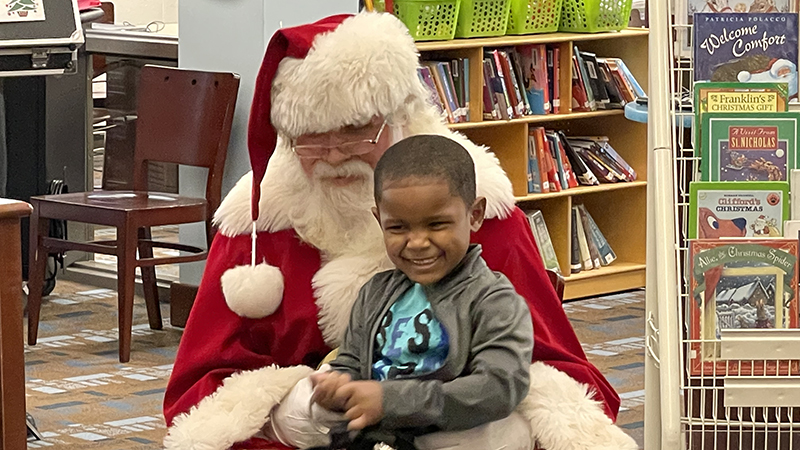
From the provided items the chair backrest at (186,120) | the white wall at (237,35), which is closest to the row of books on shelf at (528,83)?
the white wall at (237,35)

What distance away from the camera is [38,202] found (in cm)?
470

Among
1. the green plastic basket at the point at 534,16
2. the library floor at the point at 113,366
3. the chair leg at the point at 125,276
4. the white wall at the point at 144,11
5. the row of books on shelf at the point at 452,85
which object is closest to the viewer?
the library floor at the point at 113,366

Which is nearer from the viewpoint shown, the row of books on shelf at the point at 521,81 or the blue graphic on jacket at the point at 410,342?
the blue graphic on jacket at the point at 410,342

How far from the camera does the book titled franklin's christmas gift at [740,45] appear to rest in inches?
80.1

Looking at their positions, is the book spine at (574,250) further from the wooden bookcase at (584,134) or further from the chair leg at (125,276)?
the chair leg at (125,276)

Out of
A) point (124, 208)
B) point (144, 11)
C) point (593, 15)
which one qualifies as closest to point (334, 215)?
point (124, 208)

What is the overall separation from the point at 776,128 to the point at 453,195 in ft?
1.60

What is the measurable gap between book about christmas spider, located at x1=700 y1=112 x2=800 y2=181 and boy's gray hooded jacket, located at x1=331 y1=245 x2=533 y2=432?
1.21 feet

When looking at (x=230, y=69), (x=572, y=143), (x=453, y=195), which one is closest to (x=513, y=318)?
(x=453, y=195)

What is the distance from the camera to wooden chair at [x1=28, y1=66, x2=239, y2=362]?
450cm

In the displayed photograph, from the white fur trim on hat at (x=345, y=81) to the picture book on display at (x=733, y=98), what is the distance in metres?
0.49

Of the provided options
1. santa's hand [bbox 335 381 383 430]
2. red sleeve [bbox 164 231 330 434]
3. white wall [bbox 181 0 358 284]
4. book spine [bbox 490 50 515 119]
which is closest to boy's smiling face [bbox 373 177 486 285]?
santa's hand [bbox 335 381 383 430]

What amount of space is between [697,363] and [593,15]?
3.69m

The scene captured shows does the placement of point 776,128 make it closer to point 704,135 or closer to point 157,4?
point 704,135
